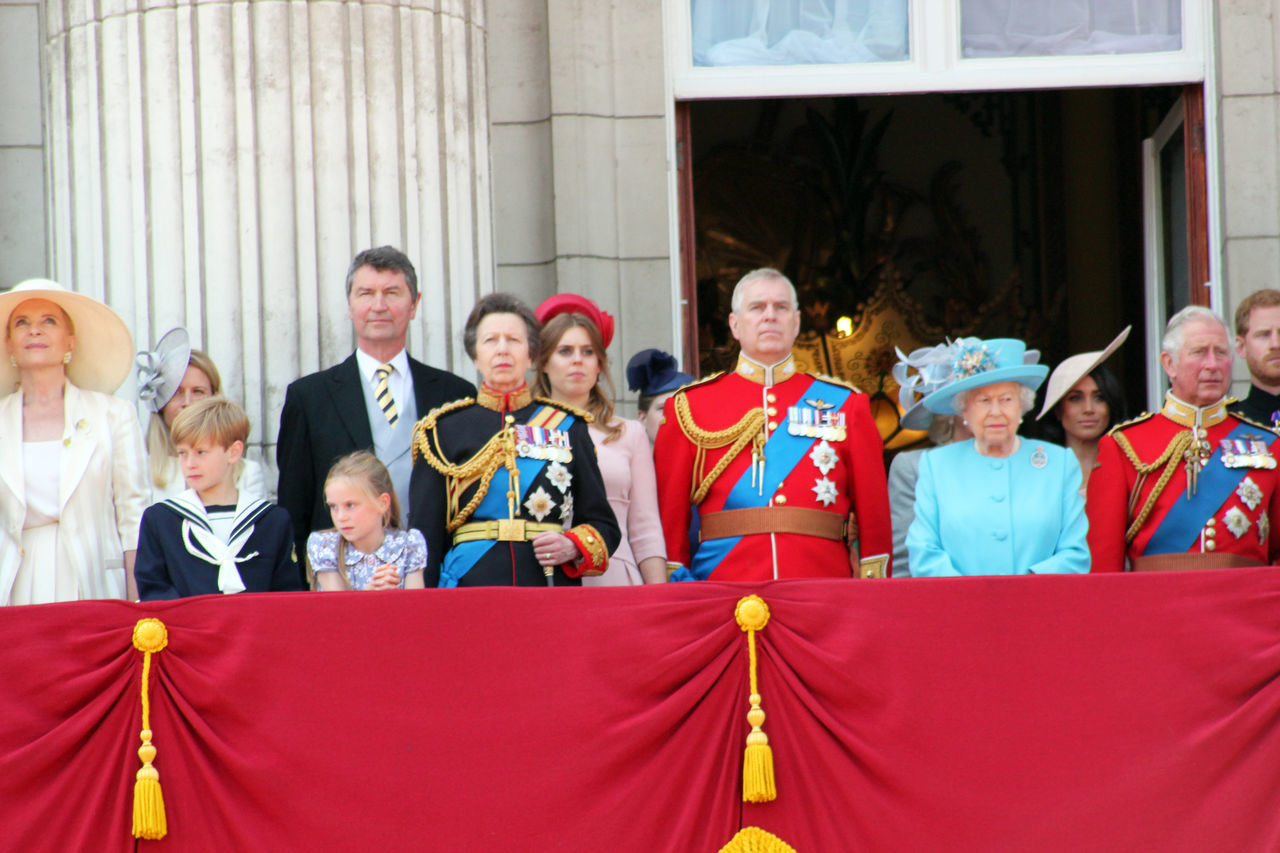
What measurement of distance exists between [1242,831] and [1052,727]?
498mm

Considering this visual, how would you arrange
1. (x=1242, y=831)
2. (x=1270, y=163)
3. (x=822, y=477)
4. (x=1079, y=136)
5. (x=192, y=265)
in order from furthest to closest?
(x=1079, y=136) < (x=1270, y=163) < (x=192, y=265) < (x=822, y=477) < (x=1242, y=831)

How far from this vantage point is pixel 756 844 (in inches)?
165

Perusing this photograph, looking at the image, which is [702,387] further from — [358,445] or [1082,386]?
[1082,386]

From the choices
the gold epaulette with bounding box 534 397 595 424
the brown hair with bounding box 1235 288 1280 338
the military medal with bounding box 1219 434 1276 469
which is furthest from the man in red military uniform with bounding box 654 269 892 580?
the brown hair with bounding box 1235 288 1280 338

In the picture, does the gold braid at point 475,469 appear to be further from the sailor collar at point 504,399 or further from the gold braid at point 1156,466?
the gold braid at point 1156,466

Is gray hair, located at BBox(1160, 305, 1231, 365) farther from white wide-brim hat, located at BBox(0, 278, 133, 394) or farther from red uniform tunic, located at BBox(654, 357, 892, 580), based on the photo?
white wide-brim hat, located at BBox(0, 278, 133, 394)

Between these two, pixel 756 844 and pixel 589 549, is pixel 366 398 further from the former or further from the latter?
pixel 756 844

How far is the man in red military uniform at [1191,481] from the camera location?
5.26 meters

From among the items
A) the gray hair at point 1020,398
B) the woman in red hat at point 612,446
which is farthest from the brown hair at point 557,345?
the gray hair at point 1020,398

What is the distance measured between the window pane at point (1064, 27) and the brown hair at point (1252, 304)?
182 cm

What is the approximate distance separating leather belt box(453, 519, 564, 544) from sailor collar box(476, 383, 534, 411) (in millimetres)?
350

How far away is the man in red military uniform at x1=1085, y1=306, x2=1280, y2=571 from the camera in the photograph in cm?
526

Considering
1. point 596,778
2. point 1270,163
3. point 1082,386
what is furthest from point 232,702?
point 1270,163

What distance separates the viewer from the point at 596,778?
4242 millimetres
